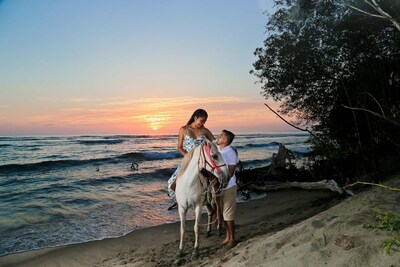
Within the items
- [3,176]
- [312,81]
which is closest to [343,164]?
[312,81]

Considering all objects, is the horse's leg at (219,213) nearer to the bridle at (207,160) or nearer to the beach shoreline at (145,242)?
the beach shoreline at (145,242)

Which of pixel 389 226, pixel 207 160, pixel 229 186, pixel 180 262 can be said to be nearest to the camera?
pixel 389 226

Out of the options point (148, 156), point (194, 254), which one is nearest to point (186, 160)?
point (194, 254)

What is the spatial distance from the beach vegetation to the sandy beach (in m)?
2.61

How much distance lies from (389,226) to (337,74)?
983 cm

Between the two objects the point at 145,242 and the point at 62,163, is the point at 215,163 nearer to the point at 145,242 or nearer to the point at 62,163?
the point at 145,242

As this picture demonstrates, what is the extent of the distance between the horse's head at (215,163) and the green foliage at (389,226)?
2.15 metres

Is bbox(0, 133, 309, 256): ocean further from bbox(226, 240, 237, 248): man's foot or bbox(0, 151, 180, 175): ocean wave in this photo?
bbox(226, 240, 237, 248): man's foot

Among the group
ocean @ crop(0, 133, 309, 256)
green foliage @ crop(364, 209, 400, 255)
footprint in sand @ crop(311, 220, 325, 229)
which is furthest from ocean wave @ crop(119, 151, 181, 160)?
green foliage @ crop(364, 209, 400, 255)

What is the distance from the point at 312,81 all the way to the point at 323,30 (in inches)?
81.6

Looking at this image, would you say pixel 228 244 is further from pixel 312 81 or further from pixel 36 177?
pixel 36 177

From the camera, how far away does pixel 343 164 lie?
12680 mm

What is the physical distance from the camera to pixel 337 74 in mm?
12109

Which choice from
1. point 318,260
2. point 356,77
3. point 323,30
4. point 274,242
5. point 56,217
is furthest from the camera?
point 323,30
